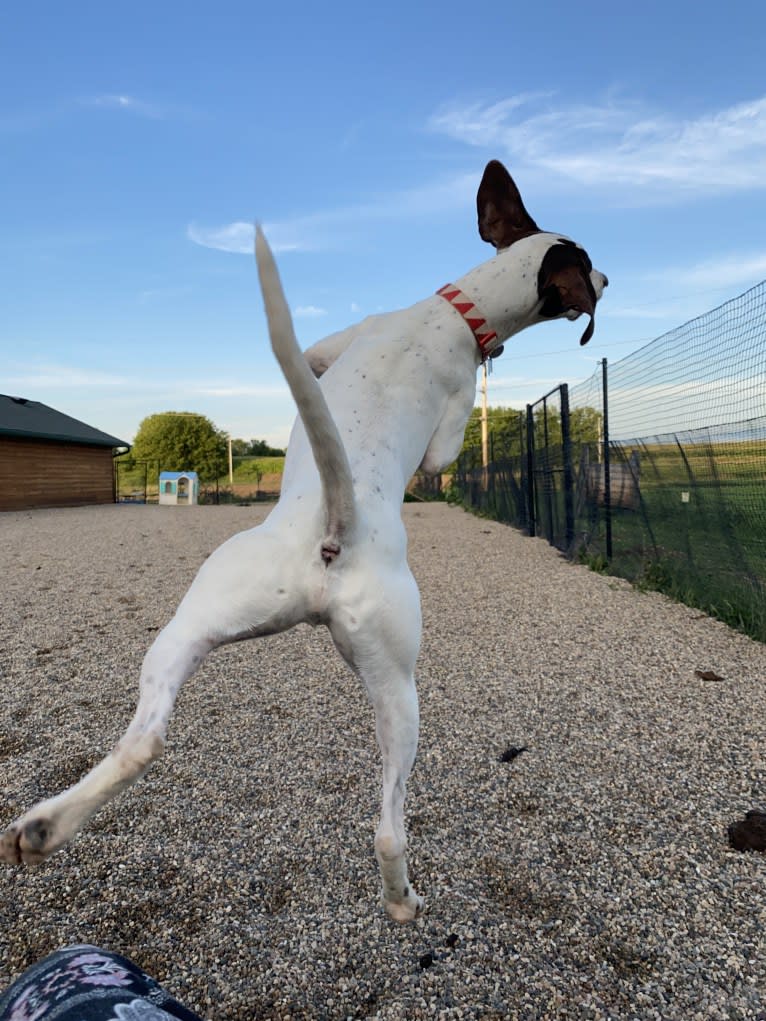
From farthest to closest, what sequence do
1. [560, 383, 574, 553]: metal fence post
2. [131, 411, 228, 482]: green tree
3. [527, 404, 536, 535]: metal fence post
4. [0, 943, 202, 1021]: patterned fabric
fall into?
[131, 411, 228, 482]: green tree → [527, 404, 536, 535]: metal fence post → [560, 383, 574, 553]: metal fence post → [0, 943, 202, 1021]: patterned fabric

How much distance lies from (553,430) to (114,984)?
9941 millimetres

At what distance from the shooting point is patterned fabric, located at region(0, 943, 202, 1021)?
1100 millimetres

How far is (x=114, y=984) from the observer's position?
122 centimetres

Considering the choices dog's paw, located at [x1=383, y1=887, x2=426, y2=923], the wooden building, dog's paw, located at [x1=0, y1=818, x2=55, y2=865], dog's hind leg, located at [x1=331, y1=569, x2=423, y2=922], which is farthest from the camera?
the wooden building

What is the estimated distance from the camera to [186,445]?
46.5 metres

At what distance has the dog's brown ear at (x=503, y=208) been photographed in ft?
7.82

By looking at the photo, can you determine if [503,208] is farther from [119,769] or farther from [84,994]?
[84,994]

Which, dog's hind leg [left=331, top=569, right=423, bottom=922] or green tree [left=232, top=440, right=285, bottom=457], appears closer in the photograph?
dog's hind leg [left=331, top=569, right=423, bottom=922]

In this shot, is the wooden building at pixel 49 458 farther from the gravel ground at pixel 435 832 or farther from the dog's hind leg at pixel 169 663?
the dog's hind leg at pixel 169 663

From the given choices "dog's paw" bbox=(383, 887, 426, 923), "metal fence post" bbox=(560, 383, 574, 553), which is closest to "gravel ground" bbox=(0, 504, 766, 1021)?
"dog's paw" bbox=(383, 887, 426, 923)

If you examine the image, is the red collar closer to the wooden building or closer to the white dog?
the white dog

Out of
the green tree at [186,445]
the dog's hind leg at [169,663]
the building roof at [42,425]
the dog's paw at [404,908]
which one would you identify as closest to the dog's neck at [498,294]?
the dog's hind leg at [169,663]

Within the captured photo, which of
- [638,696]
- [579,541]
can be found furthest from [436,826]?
[579,541]

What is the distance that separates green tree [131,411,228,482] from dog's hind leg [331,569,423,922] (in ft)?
147
